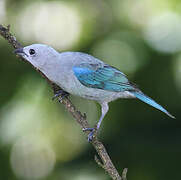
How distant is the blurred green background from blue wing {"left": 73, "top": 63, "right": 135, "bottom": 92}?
0.69 meters

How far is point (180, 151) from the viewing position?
17.9ft

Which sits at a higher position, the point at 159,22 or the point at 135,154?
the point at 159,22

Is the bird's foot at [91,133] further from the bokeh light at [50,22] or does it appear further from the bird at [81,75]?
the bokeh light at [50,22]

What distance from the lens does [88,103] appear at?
20.3 ft

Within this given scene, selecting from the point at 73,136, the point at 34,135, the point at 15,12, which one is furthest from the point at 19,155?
the point at 15,12

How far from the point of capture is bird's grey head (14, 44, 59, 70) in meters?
4.67

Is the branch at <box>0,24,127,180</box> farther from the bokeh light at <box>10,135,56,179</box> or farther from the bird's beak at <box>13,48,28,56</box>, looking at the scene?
the bokeh light at <box>10,135,56,179</box>

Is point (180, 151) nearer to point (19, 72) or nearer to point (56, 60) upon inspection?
point (56, 60)

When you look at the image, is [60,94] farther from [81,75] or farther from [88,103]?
[88,103]

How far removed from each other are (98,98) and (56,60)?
629 millimetres

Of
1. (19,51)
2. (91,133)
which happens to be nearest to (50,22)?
(19,51)

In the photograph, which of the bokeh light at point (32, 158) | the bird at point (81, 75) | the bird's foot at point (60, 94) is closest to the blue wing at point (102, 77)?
the bird at point (81, 75)

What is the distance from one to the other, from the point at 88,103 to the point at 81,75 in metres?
1.39

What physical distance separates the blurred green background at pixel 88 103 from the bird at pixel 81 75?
723 millimetres
